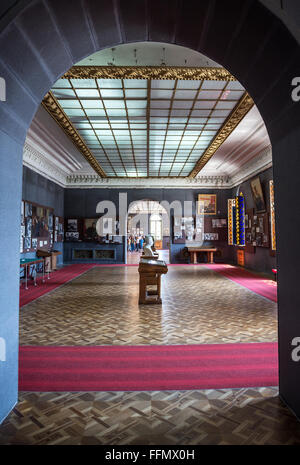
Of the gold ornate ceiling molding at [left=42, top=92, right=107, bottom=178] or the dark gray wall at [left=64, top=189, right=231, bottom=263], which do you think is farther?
the dark gray wall at [left=64, top=189, right=231, bottom=263]

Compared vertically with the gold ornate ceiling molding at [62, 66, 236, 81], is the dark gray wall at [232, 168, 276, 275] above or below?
below

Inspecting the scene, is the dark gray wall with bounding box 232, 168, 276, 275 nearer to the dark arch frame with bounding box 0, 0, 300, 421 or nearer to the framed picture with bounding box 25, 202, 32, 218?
the dark arch frame with bounding box 0, 0, 300, 421

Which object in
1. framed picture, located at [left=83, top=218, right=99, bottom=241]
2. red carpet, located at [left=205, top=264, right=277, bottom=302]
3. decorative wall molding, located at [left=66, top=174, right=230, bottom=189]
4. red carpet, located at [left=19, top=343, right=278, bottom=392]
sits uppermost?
decorative wall molding, located at [left=66, top=174, right=230, bottom=189]

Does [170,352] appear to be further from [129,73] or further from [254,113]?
[254,113]

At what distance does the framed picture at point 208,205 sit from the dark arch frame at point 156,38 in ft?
46.1

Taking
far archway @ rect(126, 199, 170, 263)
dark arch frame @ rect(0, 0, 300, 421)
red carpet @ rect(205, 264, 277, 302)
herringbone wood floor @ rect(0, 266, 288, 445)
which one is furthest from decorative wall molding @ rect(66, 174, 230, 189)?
dark arch frame @ rect(0, 0, 300, 421)

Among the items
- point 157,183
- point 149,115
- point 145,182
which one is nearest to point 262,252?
point 157,183

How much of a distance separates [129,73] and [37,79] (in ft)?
14.7

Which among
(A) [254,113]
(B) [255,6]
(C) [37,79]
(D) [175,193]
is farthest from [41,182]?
(B) [255,6]

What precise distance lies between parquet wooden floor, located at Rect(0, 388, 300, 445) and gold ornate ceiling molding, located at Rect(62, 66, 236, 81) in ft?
20.0

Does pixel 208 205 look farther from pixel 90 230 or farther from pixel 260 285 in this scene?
pixel 260 285

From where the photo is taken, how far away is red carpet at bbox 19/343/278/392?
Answer: 277 cm

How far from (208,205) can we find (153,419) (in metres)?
15.1

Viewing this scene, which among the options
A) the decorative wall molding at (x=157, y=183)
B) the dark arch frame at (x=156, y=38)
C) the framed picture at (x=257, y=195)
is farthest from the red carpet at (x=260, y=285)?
the decorative wall molding at (x=157, y=183)
